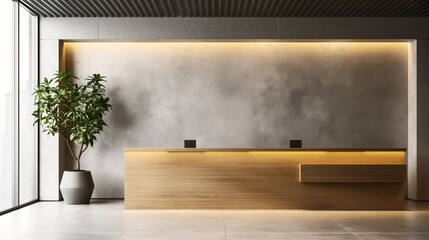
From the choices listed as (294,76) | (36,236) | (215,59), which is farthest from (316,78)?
(36,236)

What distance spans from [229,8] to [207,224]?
425cm

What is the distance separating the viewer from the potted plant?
396 inches

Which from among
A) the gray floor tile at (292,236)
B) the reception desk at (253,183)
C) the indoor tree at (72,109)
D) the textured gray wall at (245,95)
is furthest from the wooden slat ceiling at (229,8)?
the gray floor tile at (292,236)

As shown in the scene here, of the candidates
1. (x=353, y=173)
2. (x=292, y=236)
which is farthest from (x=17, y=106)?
(x=353, y=173)

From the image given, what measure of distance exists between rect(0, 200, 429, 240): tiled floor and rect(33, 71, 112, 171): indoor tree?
4.51ft

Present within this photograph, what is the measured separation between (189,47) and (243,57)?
1.08 metres

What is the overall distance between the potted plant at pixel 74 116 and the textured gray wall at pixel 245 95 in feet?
2.47

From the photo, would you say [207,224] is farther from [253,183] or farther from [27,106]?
[27,106]

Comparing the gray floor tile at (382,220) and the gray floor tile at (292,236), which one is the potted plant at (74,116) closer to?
the gray floor tile at (292,236)

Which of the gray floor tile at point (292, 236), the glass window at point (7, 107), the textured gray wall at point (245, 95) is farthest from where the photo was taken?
the textured gray wall at point (245, 95)

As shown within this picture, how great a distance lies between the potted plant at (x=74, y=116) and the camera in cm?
1005

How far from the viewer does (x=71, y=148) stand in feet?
36.1

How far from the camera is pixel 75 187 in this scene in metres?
10.0

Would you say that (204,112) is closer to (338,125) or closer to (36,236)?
(338,125)
